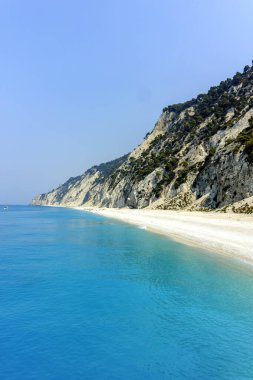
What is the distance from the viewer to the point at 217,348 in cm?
1147

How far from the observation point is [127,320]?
14109 mm

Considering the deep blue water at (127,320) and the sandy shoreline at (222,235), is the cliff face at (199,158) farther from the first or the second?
the deep blue water at (127,320)

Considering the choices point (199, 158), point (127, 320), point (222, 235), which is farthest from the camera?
point (199, 158)

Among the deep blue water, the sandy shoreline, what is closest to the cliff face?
the sandy shoreline

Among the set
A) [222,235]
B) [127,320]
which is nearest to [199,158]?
[222,235]

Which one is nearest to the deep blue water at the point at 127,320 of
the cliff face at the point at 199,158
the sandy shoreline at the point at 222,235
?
the sandy shoreline at the point at 222,235

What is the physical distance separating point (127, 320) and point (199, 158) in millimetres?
73982

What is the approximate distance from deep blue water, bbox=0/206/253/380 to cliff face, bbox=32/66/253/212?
A: 96.0 feet

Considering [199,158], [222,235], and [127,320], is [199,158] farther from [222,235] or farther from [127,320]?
[127,320]

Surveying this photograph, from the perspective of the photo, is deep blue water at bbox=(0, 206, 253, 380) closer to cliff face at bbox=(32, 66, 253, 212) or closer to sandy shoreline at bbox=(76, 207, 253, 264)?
sandy shoreline at bbox=(76, 207, 253, 264)

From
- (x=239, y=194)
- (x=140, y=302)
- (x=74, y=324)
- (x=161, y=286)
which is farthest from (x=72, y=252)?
(x=239, y=194)

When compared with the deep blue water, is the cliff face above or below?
above

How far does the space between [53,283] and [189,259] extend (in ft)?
36.1

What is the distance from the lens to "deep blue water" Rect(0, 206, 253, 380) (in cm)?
1027
